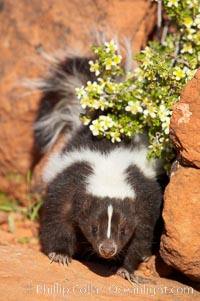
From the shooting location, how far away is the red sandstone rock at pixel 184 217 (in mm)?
4723

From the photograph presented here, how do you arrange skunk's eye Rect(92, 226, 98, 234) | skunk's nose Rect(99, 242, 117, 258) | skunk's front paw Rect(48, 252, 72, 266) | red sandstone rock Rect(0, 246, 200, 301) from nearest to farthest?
1. red sandstone rock Rect(0, 246, 200, 301)
2. skunk's nose Rect(99, 242, 117, 258)
3. skunk's eye Rect(92, 226, 98, 234)
4. skunk's front paw Rect(48, 252, 72, 266)

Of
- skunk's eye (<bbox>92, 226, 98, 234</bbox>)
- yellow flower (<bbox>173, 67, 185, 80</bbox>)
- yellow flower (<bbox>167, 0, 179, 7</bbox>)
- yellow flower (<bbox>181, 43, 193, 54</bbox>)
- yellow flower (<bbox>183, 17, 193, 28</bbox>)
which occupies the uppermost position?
yellow flower (<bbox>167, 0, 179, 7</bbox>)

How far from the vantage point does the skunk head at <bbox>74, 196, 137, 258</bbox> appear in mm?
4977

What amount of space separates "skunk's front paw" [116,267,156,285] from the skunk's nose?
420mm

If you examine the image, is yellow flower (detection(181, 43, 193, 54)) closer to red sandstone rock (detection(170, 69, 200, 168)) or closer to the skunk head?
red sandstone rock (detection(170, 69, 200, 168))

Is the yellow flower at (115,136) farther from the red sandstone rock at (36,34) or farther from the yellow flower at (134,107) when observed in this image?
the red sandstone rock at (36,34)

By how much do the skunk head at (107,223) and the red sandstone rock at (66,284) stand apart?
0.26m

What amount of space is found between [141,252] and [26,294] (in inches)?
59.8

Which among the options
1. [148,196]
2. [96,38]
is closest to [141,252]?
[148,196]

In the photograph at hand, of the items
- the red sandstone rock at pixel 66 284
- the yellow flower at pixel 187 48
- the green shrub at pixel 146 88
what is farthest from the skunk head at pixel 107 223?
the yellow flower at pixel 187 48

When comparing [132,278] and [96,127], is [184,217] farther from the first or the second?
[96,127]

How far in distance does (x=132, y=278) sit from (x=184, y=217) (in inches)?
34.0

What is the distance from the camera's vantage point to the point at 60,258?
538cm

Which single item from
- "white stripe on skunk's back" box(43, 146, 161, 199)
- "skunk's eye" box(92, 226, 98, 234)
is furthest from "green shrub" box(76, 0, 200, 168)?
"skunk's eye" box(92, 226, 98, 234)
